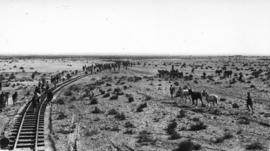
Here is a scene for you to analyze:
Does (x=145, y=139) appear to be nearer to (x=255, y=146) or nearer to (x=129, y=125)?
(x=129, y=125)

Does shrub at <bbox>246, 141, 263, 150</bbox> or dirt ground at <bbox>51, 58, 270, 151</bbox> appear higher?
shrub at <bbox>246, 141, 263, 150</bbox>

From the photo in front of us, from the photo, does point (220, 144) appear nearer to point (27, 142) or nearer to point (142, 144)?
point (142, 144)

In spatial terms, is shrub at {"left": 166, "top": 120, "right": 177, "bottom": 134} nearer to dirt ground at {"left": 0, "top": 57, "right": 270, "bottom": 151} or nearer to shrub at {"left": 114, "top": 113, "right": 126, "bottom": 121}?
dirt ground at {"left": 0, "top": 57, "right": 270, "bottom": 151}

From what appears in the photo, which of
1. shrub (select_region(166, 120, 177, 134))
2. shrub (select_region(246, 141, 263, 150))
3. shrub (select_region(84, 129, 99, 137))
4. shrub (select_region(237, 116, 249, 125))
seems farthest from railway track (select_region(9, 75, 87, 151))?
shrub (select_region(237, 116, 249, 125))

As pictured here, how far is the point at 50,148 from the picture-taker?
15414mm

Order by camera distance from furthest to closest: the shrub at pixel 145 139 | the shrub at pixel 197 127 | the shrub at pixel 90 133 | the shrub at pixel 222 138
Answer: the shrub at pixel 197 127 < the shrub at pixel 90 133 < the shrub at pixel 145 139 < the shrub at pixel 222 138

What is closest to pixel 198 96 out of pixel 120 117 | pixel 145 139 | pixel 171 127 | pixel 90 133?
pixel 120 117

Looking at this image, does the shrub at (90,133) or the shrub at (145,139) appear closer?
the shrub at (145,139)

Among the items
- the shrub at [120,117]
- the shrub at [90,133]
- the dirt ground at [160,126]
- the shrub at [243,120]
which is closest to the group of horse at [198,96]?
the dirt ground at [160,126]

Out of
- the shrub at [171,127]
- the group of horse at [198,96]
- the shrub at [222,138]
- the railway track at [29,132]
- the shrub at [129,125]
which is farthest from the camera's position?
the group of horse at [198,96]

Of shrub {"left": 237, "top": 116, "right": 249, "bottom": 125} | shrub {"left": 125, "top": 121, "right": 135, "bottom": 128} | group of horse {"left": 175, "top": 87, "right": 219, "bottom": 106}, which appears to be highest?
group of horse {"left": 175, "top": 87, "right": 219, "bottom": 106}

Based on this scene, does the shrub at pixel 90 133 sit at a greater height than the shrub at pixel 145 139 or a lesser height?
lesser

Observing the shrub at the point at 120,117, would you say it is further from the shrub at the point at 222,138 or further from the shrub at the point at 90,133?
the shrub at the point at 222,138

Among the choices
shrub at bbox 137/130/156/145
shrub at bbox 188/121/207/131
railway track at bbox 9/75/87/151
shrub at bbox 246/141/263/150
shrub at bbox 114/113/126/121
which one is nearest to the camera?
shrub at bbox 246/141/263/150
